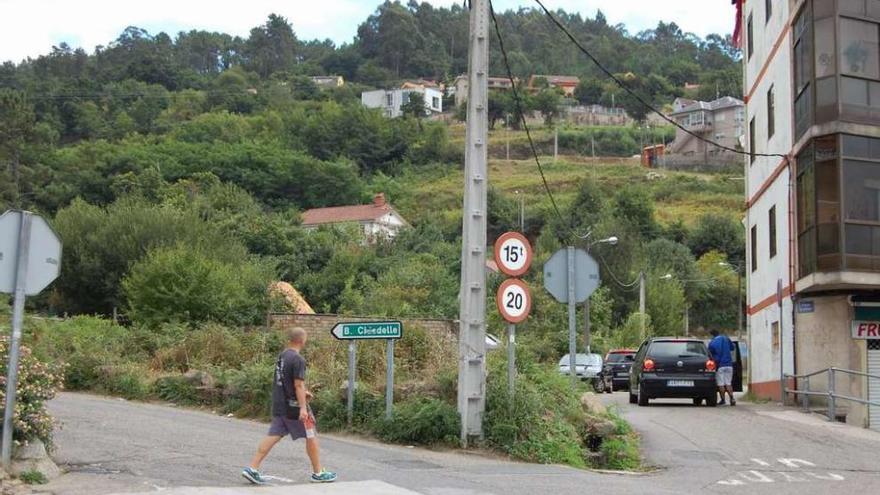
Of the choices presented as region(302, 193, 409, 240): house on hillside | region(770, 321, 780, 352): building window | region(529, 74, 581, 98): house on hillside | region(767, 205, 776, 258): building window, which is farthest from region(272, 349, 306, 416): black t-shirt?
region(529, 74, 581, 98): house on hillside

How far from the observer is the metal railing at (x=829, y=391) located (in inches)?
790

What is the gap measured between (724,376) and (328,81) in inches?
6750

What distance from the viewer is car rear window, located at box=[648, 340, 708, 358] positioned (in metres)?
23.5

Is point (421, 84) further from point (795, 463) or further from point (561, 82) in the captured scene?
point (795, 463)

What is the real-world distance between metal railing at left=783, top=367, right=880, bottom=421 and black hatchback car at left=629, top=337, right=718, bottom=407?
188 centimetres

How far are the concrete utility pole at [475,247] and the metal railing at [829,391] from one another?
29.6ft

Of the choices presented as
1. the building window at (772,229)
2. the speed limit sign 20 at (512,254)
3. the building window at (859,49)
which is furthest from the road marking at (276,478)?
the building window at (772,229)

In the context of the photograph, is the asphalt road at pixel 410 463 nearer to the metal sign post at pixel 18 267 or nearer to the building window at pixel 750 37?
the metal sign post at pixel 18 267

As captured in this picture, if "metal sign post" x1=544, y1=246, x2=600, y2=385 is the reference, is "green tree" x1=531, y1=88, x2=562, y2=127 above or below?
above

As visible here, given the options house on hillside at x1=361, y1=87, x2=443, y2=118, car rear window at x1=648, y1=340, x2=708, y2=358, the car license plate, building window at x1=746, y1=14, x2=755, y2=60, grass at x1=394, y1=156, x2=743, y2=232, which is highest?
house on hillside at x1=361, y1=87, x2=443, y2=118

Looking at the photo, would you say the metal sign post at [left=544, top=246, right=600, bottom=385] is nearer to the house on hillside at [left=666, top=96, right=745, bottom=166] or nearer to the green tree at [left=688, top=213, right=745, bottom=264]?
the green tree at [left=688, top=213, right=745, bottom=264]

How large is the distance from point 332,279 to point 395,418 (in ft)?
172

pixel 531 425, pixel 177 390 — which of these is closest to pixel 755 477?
pixel 531 425

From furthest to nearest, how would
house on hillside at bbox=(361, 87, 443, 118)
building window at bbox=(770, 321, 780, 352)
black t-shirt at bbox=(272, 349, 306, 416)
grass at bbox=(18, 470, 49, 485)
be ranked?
house on hillside at bbox=(361, 87, 443, 118), building window at bbox=(770, 321, 780, 352), black t-shirt at bbox=(272, 349, 306, 416), grass at bbox=(18, 470, 49, 485)
